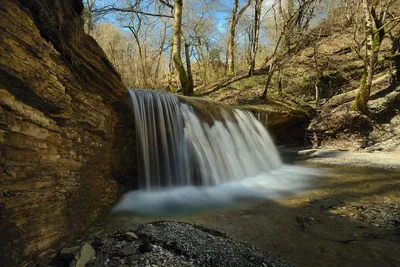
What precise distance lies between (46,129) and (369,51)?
39.2ft

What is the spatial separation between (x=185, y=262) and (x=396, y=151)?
→ 9.69 m

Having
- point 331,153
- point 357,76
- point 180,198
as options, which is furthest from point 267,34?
point 180,198

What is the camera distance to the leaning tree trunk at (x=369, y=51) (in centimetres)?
948

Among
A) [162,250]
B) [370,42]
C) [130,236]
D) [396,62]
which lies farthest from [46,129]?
[396,62]

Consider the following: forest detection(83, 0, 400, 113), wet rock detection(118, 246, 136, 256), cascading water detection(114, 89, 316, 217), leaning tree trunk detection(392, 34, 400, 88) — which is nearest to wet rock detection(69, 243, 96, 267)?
wet rock detection(118, 246, 136, 256)

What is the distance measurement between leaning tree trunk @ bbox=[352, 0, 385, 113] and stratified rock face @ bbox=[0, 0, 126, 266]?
10.5 metres

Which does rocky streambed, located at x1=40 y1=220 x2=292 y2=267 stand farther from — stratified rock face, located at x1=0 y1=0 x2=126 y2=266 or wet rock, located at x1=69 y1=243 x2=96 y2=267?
stratified rock face, located at x1=0 y1=0 x2=126 y2=266

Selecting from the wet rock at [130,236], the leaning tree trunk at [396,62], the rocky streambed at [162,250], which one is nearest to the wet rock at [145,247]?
the rocky streambed at [162,250]

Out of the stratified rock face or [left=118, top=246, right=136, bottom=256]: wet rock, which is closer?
the stratified rock face

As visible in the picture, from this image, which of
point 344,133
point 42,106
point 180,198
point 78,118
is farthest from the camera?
point 344,133

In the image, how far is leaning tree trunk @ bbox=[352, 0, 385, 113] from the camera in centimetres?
948

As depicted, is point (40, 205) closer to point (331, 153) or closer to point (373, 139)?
point (331, 153)

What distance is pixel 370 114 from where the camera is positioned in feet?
32.3

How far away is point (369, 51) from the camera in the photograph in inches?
384
